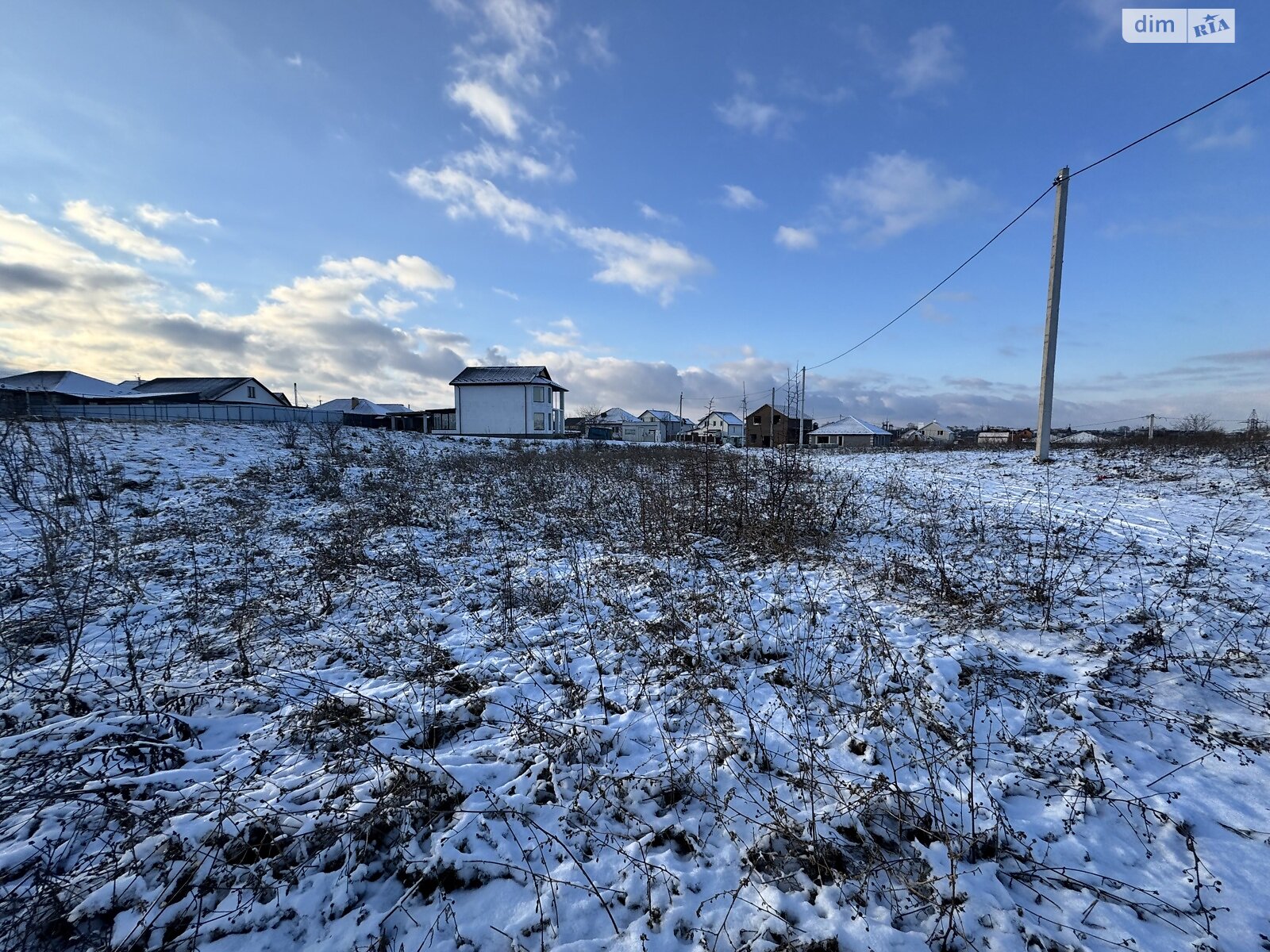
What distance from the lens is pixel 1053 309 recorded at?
13.1m

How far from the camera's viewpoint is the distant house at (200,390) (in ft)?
135

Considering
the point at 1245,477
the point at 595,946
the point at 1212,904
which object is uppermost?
the point at 1245,477

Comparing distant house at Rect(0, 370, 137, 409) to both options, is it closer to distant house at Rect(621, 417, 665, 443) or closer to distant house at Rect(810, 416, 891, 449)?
distant house at Rect(621, 417, 665, 443)

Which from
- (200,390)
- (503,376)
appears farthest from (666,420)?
(200,390)

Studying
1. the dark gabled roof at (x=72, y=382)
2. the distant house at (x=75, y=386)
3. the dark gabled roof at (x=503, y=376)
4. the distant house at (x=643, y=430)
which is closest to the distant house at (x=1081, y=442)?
the dark gabled roof at (x=503, y=376)

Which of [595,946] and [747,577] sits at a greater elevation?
[747,577]

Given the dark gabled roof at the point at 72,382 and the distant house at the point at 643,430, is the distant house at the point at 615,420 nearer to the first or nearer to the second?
the distant house at the point at 643,430

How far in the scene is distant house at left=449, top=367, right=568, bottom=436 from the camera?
39.8m

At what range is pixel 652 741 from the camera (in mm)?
3080

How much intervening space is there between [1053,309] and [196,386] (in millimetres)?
59740

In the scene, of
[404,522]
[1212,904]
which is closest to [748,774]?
[1212,904]

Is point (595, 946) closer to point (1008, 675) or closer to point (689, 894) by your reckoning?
point (689, 894)

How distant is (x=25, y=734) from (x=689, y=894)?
4091 millimetres

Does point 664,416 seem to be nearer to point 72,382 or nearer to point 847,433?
point 847,433
